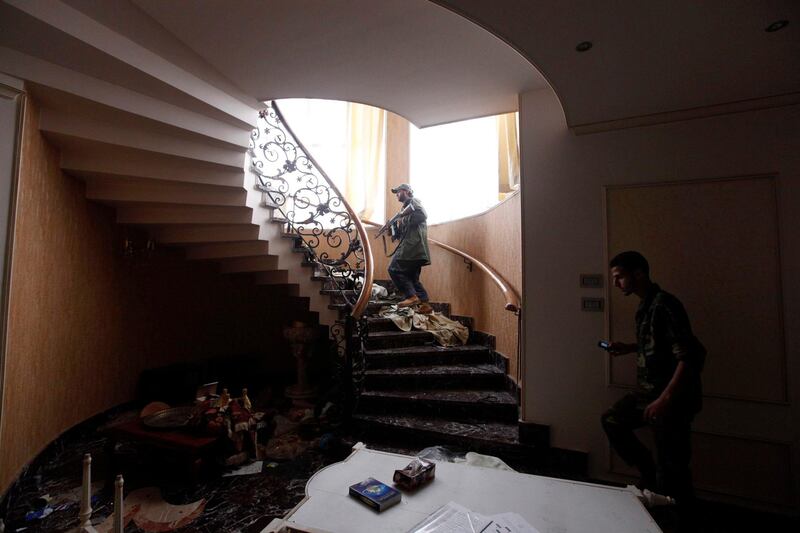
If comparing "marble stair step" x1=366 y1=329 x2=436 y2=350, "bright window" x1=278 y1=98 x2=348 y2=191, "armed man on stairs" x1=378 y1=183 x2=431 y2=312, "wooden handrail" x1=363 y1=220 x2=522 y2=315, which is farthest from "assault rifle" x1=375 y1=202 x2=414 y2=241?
"bright window" x1=278 y1=98 x2=348 y2=191

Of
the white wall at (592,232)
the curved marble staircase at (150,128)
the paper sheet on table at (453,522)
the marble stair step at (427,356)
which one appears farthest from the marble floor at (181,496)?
the curved marble staircase at (150,128)

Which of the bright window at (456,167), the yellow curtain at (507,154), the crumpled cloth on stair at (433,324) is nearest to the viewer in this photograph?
the crumpled cloth on stair at (433,324)

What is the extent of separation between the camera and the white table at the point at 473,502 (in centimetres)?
116

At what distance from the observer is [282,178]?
11.0 ft

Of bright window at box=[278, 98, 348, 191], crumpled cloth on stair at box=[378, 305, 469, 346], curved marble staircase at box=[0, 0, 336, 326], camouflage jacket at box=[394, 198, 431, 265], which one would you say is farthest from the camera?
bright window at box=[278, 98, 348, 191]

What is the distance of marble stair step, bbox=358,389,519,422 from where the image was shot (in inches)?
108

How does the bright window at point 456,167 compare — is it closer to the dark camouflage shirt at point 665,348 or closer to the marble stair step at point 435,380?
the marble stair step at point 435,380

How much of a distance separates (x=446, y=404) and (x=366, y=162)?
13.8 ft

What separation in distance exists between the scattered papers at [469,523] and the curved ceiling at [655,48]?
6.10ft

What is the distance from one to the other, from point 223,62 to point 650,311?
116 inches

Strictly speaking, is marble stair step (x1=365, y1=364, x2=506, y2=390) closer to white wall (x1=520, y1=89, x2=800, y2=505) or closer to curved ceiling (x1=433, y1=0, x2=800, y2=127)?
white wall (x1=520, y1=89, x2=800, y2=505)

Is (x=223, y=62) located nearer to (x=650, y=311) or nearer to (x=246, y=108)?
(x=246, y=108)

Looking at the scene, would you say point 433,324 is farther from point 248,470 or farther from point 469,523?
point 469,523

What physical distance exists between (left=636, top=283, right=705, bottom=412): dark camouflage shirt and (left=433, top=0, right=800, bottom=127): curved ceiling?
1088mm
